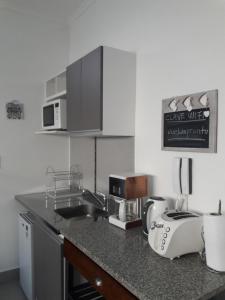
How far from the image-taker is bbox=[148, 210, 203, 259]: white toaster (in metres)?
1.19

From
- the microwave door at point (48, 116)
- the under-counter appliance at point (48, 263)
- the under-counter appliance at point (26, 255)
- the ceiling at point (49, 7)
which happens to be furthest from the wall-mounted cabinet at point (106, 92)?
the under-counter appliance at point (26, 255)

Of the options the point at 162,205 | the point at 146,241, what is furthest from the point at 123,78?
the point at 146,241

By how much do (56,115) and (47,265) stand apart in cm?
127

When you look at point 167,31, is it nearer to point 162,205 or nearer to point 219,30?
point 219,30

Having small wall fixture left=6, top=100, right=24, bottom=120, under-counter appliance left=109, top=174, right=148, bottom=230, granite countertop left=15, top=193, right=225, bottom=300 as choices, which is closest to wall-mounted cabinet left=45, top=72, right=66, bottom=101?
small wall fixture left=6, top=100, right=24, bottom=120

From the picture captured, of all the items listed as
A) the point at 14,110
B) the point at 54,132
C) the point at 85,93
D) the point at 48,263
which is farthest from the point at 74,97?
the point at 48,263

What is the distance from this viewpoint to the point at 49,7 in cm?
256

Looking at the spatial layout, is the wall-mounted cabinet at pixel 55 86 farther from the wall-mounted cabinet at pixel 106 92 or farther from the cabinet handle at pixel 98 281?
the cabinet handle at pixel 98 281

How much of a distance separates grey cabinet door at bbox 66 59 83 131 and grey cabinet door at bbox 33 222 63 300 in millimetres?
846

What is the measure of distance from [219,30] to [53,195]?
80.7 inches

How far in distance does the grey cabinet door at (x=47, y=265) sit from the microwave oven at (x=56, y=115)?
886 millimetres

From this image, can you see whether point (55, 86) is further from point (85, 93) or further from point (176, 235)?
point (176, 235)

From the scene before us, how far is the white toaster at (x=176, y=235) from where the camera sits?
119cm

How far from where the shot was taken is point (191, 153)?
1503mm
